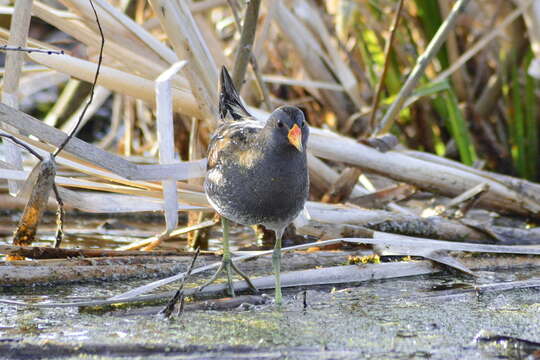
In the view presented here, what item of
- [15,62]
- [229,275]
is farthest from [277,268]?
[15,62]

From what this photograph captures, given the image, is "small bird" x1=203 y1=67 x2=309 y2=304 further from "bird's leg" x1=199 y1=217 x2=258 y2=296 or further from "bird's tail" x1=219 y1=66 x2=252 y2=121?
"bird's tail" x1=219 y1=66 x2=252 y2=121

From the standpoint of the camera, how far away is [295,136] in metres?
2.51

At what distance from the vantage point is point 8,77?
305cm

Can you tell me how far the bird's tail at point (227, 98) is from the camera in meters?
3.19

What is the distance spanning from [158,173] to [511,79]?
115 inches

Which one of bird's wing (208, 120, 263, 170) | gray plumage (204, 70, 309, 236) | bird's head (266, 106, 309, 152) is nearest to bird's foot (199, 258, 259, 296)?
gray plumage (204, 70, 309, 236)

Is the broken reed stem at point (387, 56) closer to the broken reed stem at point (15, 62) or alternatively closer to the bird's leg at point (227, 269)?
the bird's leg at point (227, 269)

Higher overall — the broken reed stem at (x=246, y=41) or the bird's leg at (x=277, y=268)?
the broken reed stem at (x=246, y=41)

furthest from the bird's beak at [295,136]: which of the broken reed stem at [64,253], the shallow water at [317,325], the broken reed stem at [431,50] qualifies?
the broken reed stem at [431,50]

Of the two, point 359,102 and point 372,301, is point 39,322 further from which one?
point 359,102

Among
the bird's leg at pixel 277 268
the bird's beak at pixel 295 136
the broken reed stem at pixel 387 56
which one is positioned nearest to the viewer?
the bird's beak at pixel 295 136

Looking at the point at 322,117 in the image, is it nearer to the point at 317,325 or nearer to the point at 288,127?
the point at 288,127

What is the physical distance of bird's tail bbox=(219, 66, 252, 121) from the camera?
3.19 m

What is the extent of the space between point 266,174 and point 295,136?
0.56ft
